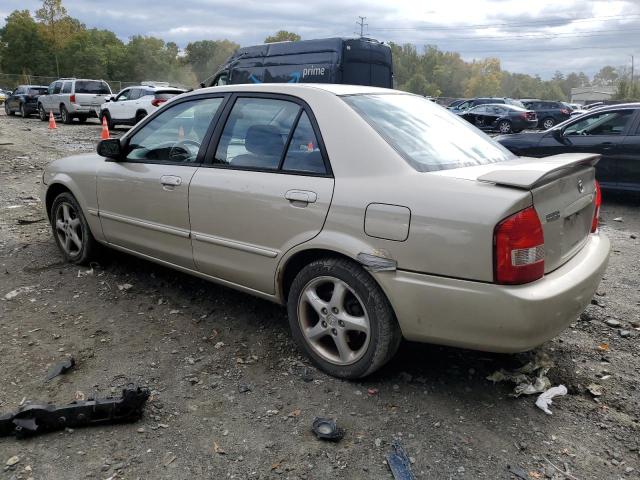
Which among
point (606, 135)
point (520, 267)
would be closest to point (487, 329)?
point (520, 267)

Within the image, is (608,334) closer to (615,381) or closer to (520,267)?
(615,381)

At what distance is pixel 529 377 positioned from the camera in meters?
3.21

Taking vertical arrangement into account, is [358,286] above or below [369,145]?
below

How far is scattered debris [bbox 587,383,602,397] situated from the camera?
3094 millimetres

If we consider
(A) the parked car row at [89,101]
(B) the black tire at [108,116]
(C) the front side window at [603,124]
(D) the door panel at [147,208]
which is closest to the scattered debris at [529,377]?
(D) the door panel at [147,208]

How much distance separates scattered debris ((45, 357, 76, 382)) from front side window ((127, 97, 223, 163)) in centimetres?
149

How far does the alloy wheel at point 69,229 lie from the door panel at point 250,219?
1.75 m

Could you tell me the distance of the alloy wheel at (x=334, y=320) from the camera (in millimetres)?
3045

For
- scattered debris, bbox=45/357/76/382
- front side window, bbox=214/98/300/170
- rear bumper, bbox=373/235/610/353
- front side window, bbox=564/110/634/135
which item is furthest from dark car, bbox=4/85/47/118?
rear bumper, bbox=373/235/610/353

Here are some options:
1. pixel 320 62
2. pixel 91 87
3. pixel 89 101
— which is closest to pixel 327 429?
pixel 320 62

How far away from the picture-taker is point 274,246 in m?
3.29

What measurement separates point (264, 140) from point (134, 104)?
1760 centimetres

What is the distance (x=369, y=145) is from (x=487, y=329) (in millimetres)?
1134

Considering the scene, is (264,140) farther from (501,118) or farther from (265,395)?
(501,118)
